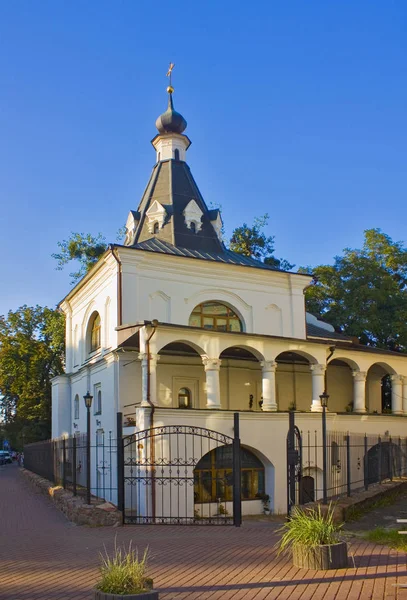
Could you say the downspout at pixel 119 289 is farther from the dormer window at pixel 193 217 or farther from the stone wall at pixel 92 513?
the stone wall at pixel 92 513

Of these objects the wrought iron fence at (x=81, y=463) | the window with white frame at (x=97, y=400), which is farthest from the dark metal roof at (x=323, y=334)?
the wrought iron fence at (x=81, y=463)

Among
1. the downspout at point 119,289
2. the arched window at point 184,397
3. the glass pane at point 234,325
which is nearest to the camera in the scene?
the downspout at point 119,289

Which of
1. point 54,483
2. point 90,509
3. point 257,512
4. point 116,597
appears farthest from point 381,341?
point 116,597

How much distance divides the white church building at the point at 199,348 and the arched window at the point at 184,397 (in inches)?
2.0

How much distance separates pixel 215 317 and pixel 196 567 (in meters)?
15.6

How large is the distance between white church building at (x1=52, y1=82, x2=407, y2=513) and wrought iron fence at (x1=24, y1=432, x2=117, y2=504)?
87cm

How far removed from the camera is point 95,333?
83.9ft

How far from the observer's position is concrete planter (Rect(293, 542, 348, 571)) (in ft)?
25.5

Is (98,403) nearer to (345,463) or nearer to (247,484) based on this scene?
(247,484)

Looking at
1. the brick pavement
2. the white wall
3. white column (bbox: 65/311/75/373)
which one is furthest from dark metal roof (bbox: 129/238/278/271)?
the brick pavement

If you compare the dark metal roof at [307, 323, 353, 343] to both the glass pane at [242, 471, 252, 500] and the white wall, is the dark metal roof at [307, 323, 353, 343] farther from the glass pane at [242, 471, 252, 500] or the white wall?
the glass pane at [242, 471, 252, 500]

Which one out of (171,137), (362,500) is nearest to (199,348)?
(362,500)

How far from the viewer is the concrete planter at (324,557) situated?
25.5 feet

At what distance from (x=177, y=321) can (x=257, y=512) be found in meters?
6.93
